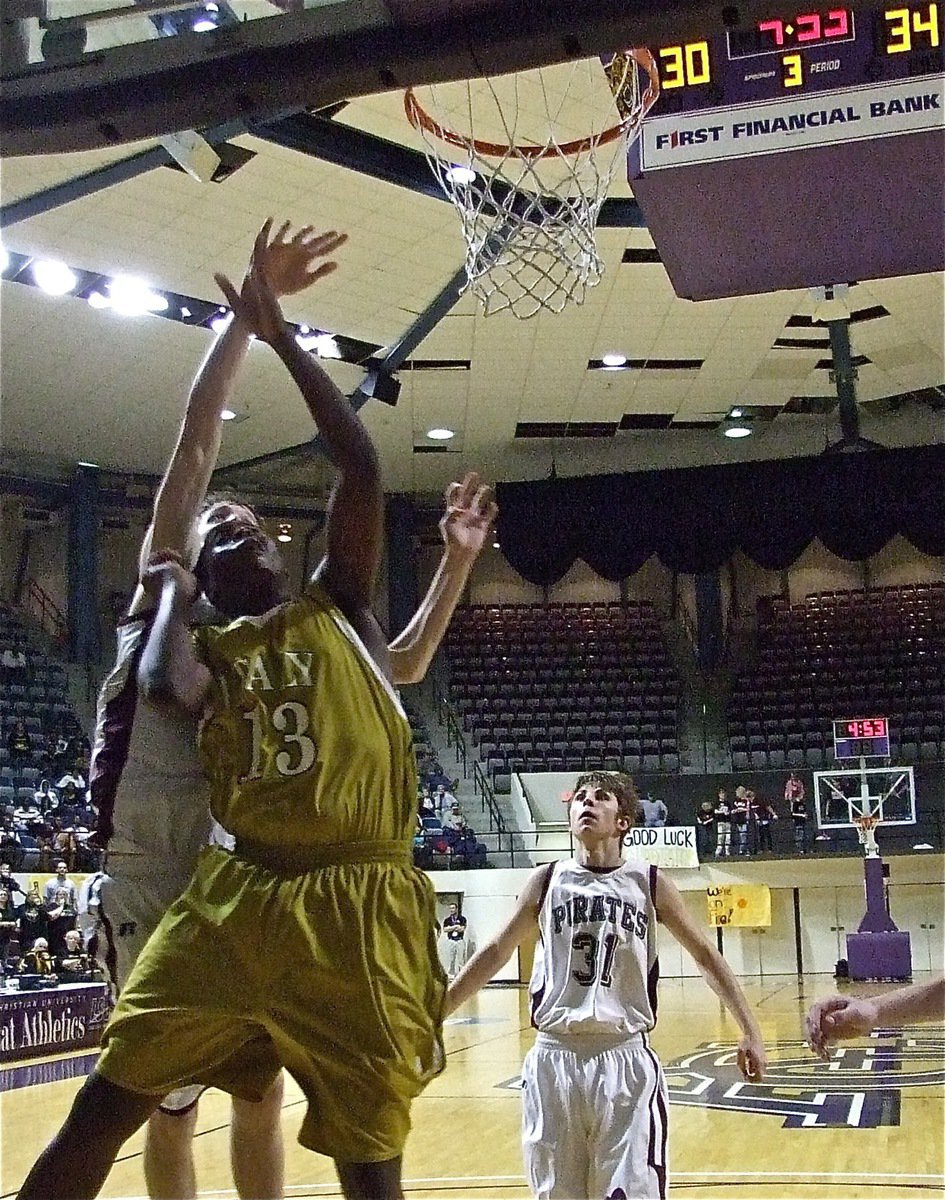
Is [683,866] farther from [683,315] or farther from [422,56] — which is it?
[422,56]

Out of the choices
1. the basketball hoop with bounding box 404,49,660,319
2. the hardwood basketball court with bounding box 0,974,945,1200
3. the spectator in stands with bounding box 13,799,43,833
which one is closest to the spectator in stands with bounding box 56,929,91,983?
the hardwood basketball court with bounding box 0,974,945,1200

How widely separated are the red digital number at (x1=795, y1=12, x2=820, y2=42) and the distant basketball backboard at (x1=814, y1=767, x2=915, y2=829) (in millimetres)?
12855

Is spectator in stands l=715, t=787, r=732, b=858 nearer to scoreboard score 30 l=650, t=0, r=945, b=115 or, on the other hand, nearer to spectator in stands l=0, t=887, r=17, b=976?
spectator in stands l=0, t=887, r=17, b=976

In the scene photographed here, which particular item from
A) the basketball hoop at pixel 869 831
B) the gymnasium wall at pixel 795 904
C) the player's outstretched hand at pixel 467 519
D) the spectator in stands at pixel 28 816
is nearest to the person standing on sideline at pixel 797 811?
the gymnasium wall at pixel 795 904

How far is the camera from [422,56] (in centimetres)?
292

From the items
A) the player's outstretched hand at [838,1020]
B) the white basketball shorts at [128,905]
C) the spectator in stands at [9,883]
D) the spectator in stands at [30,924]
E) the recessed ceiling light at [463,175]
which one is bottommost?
the spectator in stands at [30,924]

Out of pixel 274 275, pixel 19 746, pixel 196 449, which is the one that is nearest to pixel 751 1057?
pixel 196 449

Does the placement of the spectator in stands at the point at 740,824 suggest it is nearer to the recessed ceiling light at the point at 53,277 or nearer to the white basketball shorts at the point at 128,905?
the recessed ceiling light at the point at 53,277

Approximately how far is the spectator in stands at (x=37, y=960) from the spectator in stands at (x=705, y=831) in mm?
9857

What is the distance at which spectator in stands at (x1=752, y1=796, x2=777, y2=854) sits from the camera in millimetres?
19453

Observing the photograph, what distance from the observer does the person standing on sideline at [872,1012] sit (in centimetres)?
265

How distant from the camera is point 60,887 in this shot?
1326cm

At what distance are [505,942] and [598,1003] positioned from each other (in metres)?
0.31

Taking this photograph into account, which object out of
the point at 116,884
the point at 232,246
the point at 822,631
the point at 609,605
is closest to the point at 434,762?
the point at 609,605
